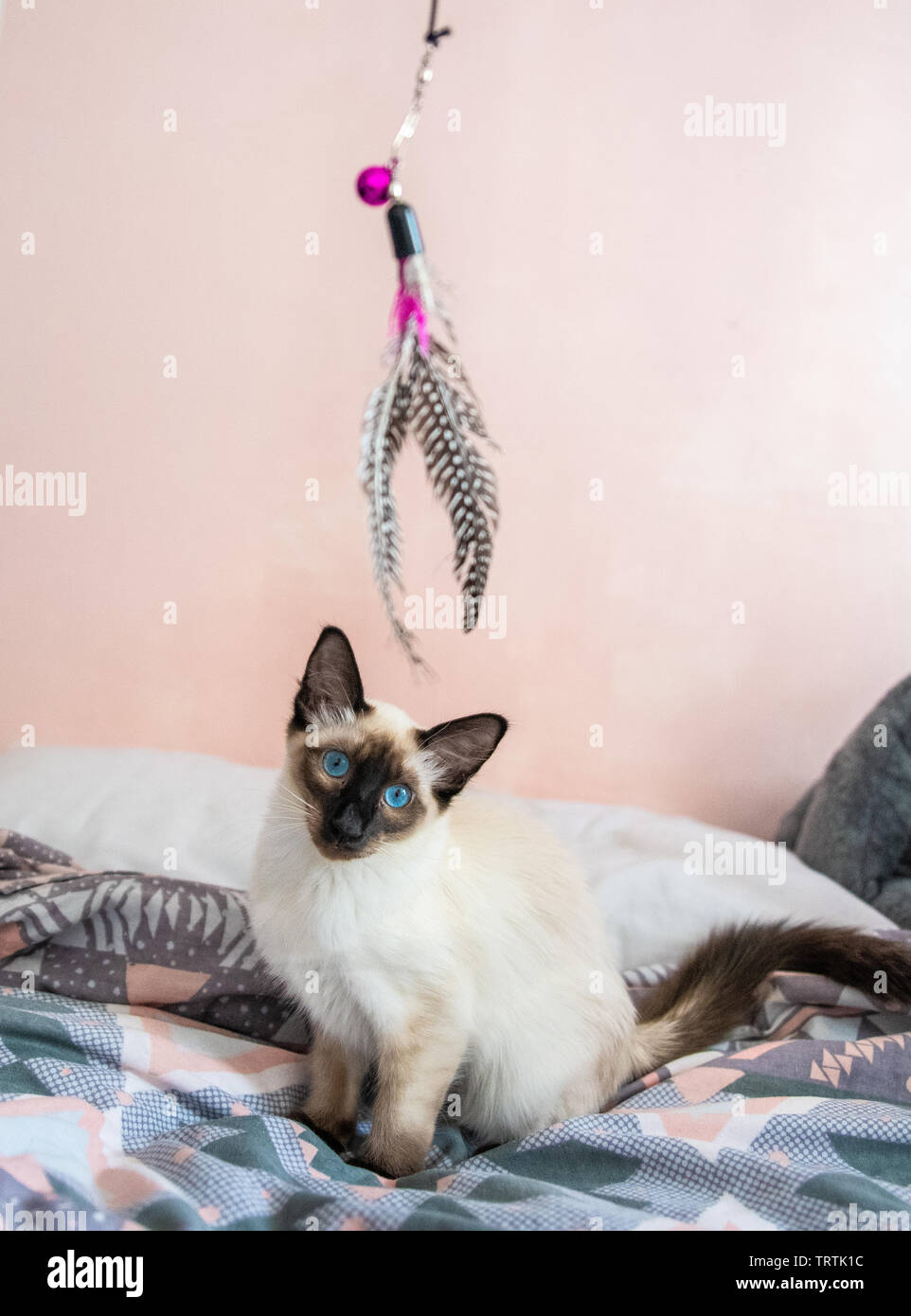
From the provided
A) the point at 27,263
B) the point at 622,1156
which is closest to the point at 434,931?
the point at 622,1156

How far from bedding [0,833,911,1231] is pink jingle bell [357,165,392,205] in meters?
0.89

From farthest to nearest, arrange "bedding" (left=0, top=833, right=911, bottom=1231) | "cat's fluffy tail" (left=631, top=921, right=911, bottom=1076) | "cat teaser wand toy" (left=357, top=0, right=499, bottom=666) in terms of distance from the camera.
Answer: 1. "cat's fluffy tail" (left=631, top=921, right=911, bottom=1076)
2. "cat teaser wand toy" (left=357, top=0, right=499, bottom=666)
3. "bedding" (left=0, top=833, right=911, bottom=1231)

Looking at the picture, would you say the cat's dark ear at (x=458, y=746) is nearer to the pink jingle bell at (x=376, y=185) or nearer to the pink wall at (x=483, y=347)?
the pink jingle bell at (x=376, y=185)

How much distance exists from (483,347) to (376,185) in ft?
5.42

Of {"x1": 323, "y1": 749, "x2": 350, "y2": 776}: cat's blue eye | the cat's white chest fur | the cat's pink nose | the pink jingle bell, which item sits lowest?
the cat's white chest fur

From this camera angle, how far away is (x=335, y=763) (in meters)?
1.11

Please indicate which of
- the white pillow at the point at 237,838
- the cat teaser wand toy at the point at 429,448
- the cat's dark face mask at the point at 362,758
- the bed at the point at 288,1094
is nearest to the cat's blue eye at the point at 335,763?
the cat's dark face mask at the point at 362,758

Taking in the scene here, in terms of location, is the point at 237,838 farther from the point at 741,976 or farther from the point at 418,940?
the point at 741,976

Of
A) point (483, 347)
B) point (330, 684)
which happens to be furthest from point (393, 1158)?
point (483, 347)

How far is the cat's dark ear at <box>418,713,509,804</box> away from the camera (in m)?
1.10

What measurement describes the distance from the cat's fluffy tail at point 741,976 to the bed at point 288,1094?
3 centimetres

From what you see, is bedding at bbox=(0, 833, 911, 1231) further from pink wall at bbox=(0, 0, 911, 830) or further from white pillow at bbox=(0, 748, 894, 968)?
pink wall at bbox=(0, 0, 911, 830)

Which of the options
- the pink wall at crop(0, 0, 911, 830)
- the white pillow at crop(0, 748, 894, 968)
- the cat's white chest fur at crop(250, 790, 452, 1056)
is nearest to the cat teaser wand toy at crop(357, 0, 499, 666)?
Result: the cat's white chest fur at crop(250, 790, 452, 1056)
